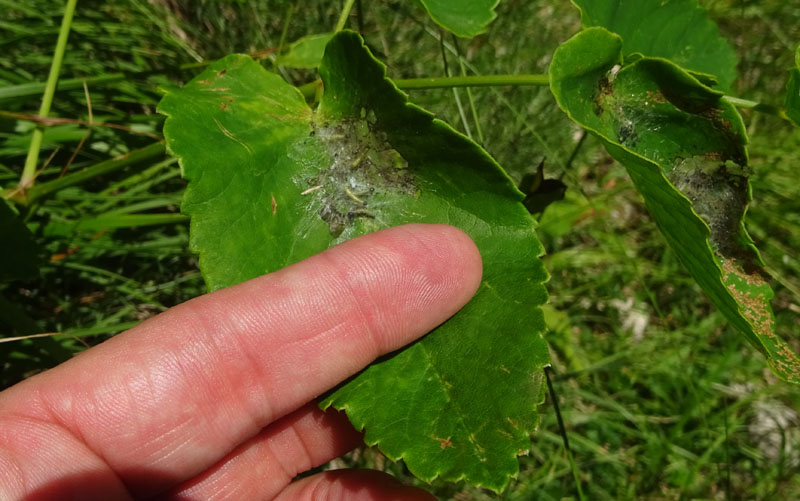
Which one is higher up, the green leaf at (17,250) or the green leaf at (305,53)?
the green leaf at (305,53)

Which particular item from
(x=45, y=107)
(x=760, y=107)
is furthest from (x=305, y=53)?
(x=760, y=107)

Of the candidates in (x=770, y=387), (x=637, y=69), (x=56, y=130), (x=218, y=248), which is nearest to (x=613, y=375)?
(x=770, y=387)

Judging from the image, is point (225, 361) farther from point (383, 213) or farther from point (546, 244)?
point (546, 244)

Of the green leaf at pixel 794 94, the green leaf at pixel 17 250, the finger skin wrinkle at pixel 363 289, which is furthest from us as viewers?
the green leaf at pixel 17 250

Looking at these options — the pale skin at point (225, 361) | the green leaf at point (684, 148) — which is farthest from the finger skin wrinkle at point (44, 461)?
the green leaf at point (684, 148)

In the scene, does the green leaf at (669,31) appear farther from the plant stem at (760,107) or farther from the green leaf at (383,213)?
the green leaf at (383,213)
